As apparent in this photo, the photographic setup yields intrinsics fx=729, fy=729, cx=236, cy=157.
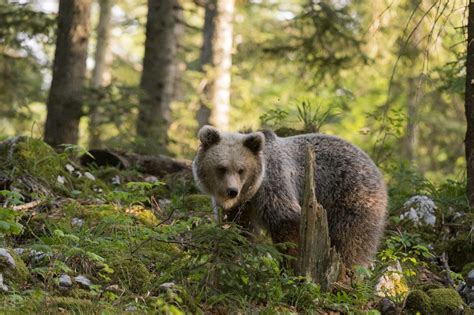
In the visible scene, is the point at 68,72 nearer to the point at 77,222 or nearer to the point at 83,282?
the point at 77,222

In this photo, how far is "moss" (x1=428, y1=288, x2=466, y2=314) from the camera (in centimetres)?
627

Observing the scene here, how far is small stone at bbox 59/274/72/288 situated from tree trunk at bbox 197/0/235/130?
1103cm

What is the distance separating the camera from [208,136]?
284 inches

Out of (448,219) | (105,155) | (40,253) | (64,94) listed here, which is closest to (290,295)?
(40,253)

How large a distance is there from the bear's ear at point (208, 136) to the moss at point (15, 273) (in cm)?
227

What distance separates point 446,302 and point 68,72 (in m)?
8.13

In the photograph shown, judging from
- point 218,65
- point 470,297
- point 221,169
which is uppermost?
point 218,65

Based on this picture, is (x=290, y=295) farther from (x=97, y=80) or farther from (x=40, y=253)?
(x=97, y=80)

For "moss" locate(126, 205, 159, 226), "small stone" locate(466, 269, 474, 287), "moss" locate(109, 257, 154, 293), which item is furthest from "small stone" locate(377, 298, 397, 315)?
"moss" locate(126, 205, 159, 226)

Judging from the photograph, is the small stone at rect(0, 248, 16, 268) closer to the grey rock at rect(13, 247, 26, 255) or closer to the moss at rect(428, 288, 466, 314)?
the grey rock at rect(13, 247, 26, 255)

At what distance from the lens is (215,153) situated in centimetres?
721

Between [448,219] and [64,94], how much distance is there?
6.75 m

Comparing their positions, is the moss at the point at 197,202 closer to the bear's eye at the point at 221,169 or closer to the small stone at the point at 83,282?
the bear's eye at the point at 221,169

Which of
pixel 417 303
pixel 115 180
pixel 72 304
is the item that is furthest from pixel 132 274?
pixel 115 180
